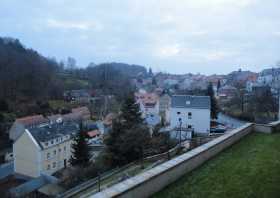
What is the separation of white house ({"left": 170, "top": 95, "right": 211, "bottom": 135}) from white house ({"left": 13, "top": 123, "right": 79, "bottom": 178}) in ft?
40.2

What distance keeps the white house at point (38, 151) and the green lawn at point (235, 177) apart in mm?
19519

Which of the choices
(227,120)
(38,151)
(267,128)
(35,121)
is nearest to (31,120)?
(35,121)

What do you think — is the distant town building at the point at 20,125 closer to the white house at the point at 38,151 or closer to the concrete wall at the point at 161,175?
the white house at the point at 38,151

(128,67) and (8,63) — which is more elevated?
(128,67)

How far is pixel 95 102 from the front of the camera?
5088cm

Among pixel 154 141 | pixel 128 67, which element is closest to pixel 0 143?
pixel 154 141

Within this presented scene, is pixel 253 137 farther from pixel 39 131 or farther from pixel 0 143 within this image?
pixel 0 143

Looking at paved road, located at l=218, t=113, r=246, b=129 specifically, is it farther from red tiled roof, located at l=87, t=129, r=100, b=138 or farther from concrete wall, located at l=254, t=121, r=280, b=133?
concrete wall, located at l=254, t=121, r=280, b=133

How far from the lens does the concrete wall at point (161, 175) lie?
3.42 meters

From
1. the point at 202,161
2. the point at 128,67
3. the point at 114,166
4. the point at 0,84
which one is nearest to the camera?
the point at 202,161

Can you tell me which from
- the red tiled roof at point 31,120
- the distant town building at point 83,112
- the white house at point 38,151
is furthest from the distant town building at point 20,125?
the distant town building at point 83,112

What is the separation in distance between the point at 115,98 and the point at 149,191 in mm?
47951

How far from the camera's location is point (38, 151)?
21281 mm

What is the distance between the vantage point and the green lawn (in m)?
3.92
